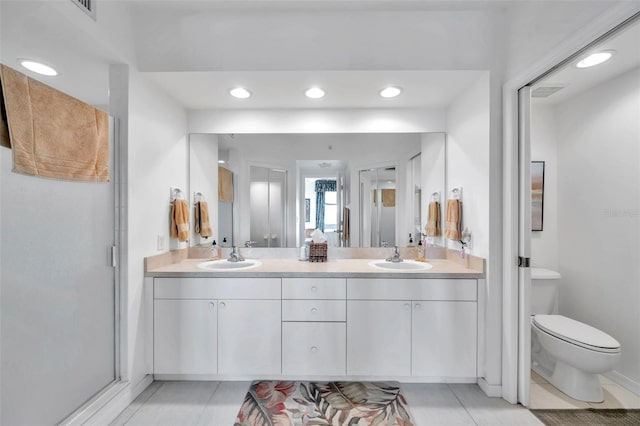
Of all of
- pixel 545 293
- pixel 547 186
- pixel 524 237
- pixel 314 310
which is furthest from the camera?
pixel 547 186

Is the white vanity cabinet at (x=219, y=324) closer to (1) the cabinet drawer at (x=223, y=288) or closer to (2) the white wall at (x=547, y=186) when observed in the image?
(1) the cabinet drawer at (x=223, y=288)

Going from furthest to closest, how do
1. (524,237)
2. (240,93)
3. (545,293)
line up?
(545,293) < (240,93) < (524,237)

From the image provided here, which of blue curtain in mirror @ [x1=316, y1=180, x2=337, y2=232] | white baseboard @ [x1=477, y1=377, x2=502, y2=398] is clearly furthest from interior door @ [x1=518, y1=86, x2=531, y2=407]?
blue curtain in mirror @ [x1=316, y1=180, x2=337, y2=232]

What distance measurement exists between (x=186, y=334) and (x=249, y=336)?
43 centimetres

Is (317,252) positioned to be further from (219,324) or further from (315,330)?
(219,324)

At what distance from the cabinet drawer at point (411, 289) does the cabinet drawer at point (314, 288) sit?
61mm

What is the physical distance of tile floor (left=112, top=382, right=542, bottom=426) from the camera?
1673 mm

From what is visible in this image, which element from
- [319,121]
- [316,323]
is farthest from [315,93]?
[316,323]

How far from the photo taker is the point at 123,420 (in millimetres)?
1680

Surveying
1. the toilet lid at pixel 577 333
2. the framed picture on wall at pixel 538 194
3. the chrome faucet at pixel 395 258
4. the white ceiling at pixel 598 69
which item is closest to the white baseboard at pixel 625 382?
the toilet lid at pixel 577 333

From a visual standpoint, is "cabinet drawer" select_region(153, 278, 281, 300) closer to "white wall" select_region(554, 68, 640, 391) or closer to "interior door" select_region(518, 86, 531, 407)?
"interior door" select_region(518, 86, 531, 407)

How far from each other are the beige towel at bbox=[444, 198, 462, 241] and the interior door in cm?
47

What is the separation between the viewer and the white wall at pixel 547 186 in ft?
8.00

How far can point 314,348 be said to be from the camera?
6.48 feet
